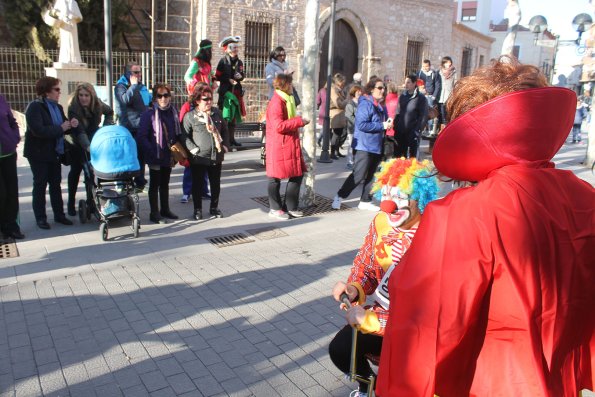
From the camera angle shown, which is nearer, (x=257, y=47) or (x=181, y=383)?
(x=181, y=383)

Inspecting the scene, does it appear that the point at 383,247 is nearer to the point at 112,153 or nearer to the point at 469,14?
the point at 112,153

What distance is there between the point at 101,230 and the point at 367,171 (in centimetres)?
399

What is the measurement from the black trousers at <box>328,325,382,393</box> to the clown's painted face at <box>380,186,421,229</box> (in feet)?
2.08

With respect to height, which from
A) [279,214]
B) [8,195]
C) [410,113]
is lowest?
[279,214]

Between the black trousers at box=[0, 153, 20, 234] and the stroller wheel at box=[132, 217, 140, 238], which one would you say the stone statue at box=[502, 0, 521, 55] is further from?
the black trousers at box=[0, 153, 20, 234]

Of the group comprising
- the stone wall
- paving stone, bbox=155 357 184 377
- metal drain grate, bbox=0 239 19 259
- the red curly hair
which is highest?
A: the stone wall

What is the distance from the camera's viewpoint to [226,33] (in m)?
18.9

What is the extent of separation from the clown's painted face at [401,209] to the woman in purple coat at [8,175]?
5051mm

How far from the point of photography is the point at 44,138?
6.76 m

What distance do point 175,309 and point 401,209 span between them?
2.71 m

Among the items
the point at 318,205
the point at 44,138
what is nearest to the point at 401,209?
the point at 44,138

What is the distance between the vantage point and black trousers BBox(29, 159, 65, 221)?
6871 millimetres

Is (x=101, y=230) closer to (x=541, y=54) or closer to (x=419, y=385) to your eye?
(x=419, y=385)

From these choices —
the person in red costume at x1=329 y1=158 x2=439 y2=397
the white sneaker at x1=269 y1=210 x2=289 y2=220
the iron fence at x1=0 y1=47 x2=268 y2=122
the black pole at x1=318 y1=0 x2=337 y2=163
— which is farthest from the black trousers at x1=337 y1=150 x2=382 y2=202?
the iron fence at x1=0 y1=47 x2=268 y2=122
